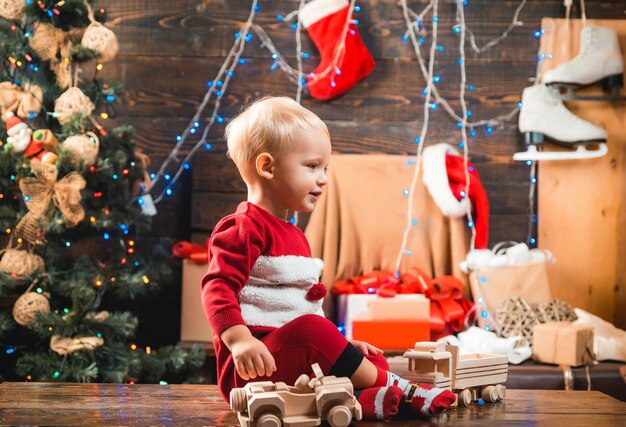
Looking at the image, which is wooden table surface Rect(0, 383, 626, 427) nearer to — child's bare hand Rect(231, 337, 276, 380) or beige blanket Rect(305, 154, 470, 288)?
child's bare hand Rect(231, 337, 276, 380)

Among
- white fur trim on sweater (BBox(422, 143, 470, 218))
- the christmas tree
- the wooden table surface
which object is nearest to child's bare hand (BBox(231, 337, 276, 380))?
the wooden table surface

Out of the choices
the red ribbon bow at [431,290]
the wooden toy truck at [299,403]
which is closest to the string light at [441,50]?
the red ribbon bow at [431,290]

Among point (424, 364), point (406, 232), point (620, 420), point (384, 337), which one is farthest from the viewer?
point (406, 232)

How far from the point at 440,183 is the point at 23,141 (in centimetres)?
135

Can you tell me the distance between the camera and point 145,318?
3031 millimetres

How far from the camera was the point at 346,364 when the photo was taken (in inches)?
48.7

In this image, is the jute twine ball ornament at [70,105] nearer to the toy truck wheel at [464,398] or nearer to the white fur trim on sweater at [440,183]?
the white fur trim on sweater at [440,183]

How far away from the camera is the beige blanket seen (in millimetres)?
2879

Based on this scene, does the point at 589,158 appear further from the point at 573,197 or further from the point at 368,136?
the point at 368,136

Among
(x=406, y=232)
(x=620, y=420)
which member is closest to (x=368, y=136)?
(x=406, y=232)

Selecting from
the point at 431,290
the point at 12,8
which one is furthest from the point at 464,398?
the point at 12,8

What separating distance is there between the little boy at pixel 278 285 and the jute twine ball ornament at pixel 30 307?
48.9 inches

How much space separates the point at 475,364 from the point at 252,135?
53 cm

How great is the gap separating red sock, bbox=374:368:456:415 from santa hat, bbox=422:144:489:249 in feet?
5.19
